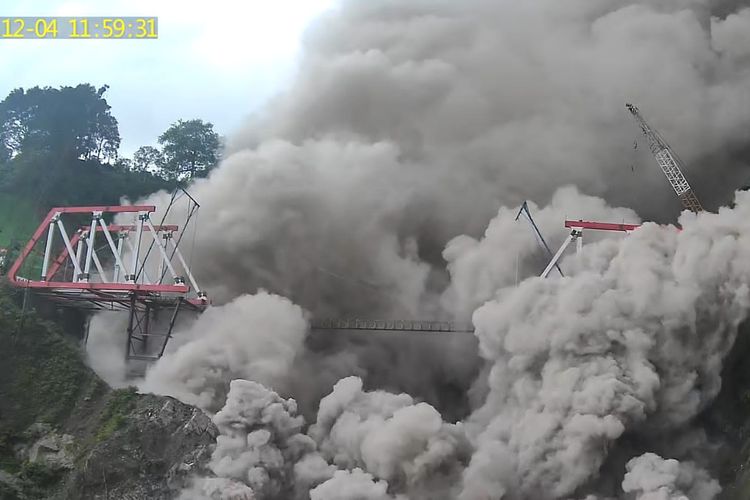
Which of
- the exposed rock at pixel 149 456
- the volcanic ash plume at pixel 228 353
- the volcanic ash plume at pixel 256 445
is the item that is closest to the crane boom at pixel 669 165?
the volcanic ash plume at pixel 228 353

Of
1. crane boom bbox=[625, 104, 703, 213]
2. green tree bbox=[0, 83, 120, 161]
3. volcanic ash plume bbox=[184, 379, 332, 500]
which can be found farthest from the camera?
green tree bbox=[0, 83, 120, 161]

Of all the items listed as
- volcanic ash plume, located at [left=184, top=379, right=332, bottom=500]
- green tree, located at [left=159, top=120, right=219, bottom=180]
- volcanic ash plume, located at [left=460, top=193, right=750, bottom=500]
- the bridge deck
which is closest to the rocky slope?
volcanic ash plume, located at [left=184, top=379, right=332, bottom=500]

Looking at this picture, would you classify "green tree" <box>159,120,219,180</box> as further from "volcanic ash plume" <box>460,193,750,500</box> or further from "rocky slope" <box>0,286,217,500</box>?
"volcanic ash plume" <box>460,193,750,500</box>

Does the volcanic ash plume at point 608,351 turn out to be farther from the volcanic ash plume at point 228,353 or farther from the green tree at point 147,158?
the green tree at point 147,158

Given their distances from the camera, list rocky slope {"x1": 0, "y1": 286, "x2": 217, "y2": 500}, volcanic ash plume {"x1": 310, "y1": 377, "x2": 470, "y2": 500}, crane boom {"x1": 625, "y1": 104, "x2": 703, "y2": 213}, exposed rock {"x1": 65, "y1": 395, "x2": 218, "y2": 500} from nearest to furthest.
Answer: volcanic ash plume {"x1": 310, "y1": 377, "x2": 470, "y2": 500}
exposed rock {"x1": 65, "y1": 395, "x2": 218, "y2": 500}
rocky slope {"x1": 0, "y1": 286, "x2": 217, "y2": 500}
crane boom {"x1": 625, "y1": 104, "x2": 703, "y2": 213}

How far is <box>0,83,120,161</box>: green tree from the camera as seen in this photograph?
66500 millimetres

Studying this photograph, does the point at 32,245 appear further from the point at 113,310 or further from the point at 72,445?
the point at 72,445

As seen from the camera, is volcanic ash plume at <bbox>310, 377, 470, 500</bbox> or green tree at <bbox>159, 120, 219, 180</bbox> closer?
volcanic ash plume at <bbox>310, 377, 470, 500</bbox>

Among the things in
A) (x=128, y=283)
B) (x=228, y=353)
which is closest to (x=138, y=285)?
(x=128, y=283)

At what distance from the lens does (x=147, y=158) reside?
8256 centimetres

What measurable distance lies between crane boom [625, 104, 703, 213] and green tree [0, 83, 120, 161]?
43.6m

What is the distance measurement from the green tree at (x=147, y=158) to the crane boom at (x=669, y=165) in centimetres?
4540

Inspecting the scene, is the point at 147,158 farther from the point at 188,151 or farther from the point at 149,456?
the point at 149,456

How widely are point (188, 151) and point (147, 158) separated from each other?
4.60m
